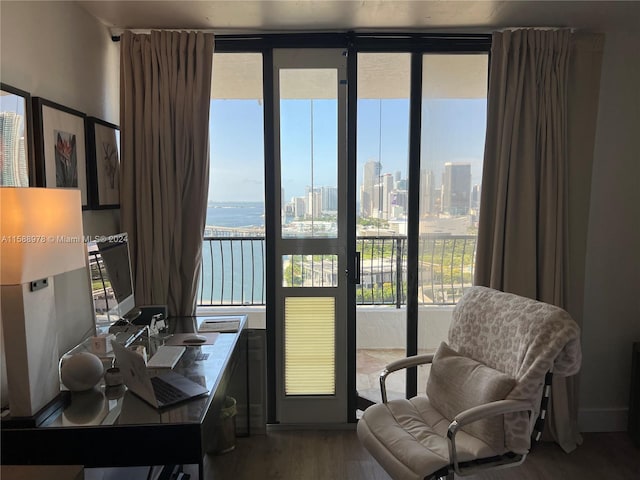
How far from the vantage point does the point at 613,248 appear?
2863 mm

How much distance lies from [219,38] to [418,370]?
7.99ft

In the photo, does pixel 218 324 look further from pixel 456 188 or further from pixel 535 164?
pixel 535 164

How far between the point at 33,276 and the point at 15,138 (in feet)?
2.16

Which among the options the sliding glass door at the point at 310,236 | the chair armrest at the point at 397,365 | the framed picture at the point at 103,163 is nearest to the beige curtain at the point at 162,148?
the framed picture at the point at 103,163

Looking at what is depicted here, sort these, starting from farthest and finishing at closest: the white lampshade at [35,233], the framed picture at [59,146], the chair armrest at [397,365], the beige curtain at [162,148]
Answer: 1. the beige curtain at [162,148]
2. the chair armrest at [397,365]
3. the framed picture at [59,146]
4. the white lampshade at [35,233]

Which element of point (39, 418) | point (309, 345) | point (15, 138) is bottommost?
point (309, 345)

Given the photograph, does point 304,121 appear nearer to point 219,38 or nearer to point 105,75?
point 219,38

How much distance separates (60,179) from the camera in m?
2.04

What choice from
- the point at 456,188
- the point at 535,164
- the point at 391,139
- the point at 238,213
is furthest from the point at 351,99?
the point at 238,213

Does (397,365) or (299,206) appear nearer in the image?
(397,365)

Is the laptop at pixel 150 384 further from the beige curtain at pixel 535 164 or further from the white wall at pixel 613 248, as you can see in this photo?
the white wall at pixel 613 248

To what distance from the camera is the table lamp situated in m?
1.35

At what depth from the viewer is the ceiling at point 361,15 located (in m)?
2.33

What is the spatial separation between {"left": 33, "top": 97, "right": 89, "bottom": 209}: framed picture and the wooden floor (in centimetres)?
167
